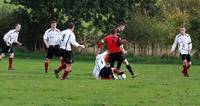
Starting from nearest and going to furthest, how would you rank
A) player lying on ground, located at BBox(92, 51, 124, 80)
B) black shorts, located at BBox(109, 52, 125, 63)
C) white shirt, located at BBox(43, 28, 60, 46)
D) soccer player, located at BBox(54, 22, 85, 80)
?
soccer player, located at BBox(54, 22, 85, 80) < black shorts, located at BBox(109, 52, 125, 63) < player lying on ground, located at BBox(92, 51, 124, 80) < white shirt, located at BBox(43, 28, 60, 46)

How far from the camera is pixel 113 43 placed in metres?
24.0

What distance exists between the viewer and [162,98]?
15484mm

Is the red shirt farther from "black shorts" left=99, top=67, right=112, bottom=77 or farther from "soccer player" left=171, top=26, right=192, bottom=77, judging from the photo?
"soccer player" left=171, top=26, right=192, bottom=77

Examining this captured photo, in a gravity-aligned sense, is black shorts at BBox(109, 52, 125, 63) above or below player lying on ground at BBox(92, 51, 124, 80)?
above

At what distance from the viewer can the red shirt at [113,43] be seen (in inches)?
945

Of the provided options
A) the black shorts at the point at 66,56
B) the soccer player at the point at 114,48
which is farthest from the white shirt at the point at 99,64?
the black shorts at the point at 66,56

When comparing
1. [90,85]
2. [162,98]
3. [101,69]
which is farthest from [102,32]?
[162,98]

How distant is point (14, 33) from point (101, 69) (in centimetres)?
819

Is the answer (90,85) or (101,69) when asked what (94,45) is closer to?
(101,69)

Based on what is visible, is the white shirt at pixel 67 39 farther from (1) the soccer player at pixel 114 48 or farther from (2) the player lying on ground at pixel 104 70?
(2) the player lying on ground at pixel 104 70

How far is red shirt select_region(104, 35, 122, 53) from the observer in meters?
24.0

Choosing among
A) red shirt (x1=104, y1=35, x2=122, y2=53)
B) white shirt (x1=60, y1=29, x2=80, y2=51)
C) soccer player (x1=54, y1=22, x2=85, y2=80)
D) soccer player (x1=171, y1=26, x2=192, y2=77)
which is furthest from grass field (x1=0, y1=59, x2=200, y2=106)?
soccer player (x1=171, y1=26, x2=192, y2=77)

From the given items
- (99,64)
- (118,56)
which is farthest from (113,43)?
(99,64)

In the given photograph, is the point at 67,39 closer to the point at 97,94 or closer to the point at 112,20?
the point at 97,94
